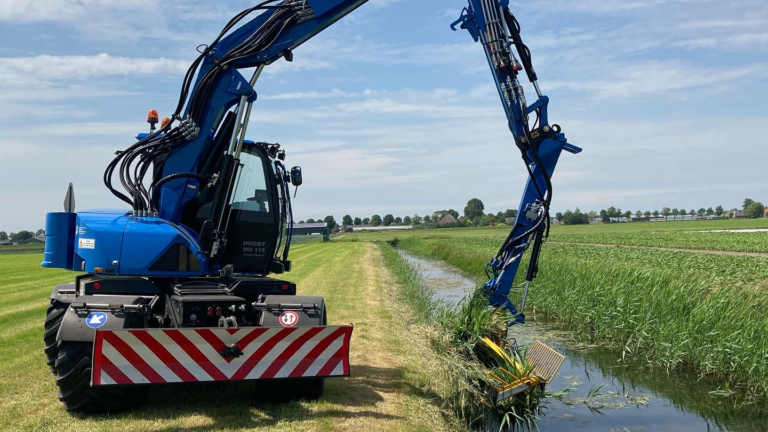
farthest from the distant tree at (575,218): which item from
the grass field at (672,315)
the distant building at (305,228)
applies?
the grass field at (672,315)

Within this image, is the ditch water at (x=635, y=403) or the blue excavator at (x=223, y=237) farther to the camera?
the ditch water at (x=635, y=403)

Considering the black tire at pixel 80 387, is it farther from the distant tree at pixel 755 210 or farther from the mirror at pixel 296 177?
the distant tree at pixel 755 210

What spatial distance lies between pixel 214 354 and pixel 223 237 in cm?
158

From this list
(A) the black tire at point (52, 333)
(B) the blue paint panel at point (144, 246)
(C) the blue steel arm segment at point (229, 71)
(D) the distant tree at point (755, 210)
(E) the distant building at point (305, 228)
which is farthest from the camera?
(D) the distant tree at point (755, 210)

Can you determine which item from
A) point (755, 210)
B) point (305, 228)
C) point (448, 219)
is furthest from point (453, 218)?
point (305, 228)

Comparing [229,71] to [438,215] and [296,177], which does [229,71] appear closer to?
[296,177]

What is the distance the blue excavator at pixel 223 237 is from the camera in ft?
19.0

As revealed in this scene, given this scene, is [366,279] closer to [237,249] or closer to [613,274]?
[613,274]

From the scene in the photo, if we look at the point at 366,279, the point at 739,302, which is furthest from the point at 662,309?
the point at 366,279

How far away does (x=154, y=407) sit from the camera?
20.2 ft

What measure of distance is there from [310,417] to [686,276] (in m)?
8.91

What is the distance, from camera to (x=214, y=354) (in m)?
5.66

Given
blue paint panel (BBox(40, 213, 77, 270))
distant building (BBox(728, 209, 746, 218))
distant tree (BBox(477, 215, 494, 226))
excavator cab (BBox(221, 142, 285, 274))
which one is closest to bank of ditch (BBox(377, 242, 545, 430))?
excavator cab (BBox(221, 142, 285, 274))

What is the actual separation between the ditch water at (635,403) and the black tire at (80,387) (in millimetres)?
4662
